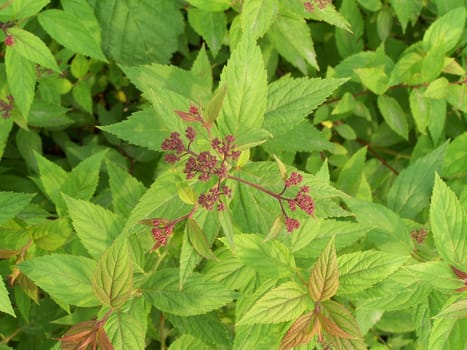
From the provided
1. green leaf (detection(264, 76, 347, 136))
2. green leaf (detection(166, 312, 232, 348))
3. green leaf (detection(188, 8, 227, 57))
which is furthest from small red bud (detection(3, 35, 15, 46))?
green leaf (detection(166, 312, 232, 348))

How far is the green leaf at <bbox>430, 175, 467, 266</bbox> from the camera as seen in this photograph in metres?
1.90

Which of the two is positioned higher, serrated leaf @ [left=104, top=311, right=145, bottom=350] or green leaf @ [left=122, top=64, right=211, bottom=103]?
green leaf @ [left=122, top=64, right=211, bottom=103]

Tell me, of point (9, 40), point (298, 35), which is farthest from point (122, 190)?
point (298, 35)

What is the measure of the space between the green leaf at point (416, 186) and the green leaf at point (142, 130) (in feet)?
4.14

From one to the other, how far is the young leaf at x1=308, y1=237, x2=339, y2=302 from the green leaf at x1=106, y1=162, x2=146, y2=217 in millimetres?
947

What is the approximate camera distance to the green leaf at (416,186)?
2.39 m

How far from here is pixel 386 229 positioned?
85.5 inches

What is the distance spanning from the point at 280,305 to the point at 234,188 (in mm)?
482

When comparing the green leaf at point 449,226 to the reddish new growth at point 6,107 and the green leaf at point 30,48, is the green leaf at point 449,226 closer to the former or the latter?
the green leaf at point 30,48

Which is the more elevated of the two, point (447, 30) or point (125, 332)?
point (447, 30)

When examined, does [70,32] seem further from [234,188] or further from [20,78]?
[234,188]

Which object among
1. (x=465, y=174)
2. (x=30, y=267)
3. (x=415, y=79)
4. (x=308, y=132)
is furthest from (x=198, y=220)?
(x=465, y=174)

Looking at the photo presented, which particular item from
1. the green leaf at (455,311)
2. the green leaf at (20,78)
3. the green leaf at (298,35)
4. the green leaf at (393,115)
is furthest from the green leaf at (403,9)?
the green leaf at (20,78)

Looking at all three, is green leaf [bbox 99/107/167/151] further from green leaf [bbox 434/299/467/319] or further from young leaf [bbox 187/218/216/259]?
green leaf [bbox 434/299/467/319]
